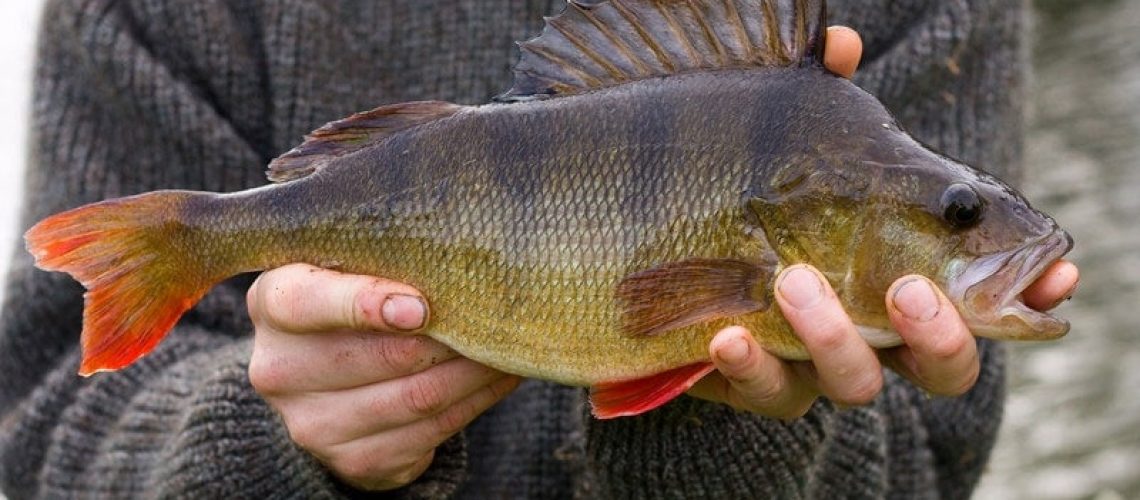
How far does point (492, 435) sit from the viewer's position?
2.26 meters

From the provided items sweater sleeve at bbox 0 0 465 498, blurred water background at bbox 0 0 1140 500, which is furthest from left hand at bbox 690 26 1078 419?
blurred water background at bbox 0 0 1140 500

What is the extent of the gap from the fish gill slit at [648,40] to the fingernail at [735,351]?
1.03 feet

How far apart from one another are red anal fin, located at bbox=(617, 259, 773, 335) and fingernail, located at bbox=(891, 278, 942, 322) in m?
0.14

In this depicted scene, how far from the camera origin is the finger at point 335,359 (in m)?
1.61

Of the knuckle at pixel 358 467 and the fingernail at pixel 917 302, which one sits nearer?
the fingernail at pixel 917 302

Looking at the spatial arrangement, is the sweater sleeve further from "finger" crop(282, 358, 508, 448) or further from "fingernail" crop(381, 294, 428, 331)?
"fingernail" crop(381, 294, 428, 331)

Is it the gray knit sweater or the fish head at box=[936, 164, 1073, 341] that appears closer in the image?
the fish head at box=[936, 164, 1073, 341]

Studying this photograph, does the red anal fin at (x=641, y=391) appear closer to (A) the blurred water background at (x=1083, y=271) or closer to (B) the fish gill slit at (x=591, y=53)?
(B) the fish gill slit at (x=591, y=53)

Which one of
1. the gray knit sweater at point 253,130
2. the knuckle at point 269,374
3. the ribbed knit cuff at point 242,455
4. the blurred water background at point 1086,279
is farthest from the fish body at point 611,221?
the blurred water background at point 1086,279

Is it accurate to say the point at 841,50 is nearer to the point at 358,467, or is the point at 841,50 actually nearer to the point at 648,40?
the point at 648,40

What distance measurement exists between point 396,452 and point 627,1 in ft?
A: 1.99

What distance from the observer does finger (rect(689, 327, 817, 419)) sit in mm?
1430

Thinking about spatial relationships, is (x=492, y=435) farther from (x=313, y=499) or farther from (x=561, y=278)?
(x=561, y=278)

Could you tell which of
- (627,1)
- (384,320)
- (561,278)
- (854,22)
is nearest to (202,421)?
(384,320)
